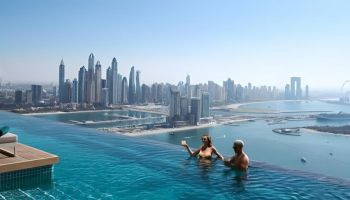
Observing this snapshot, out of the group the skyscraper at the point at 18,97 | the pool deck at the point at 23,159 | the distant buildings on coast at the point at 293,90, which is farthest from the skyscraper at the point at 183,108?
the distant buildings on coast at the point at 293,90

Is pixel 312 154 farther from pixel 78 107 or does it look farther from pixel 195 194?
pixel 78 107

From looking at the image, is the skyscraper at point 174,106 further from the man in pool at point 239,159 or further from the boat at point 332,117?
the man in pool at point 239,159

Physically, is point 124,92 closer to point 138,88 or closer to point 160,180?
point 138,88

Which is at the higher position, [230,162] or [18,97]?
[18,97]

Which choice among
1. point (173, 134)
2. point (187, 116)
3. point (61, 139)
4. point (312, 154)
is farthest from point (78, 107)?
point (61, 139)

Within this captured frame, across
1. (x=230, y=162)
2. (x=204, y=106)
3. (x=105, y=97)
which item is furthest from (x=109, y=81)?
(x=230, y=162)
